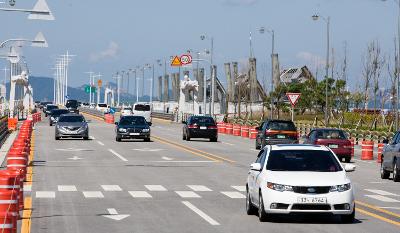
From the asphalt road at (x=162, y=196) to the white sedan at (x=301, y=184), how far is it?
32 cm

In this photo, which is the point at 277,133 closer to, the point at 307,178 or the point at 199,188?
the point at 199,188

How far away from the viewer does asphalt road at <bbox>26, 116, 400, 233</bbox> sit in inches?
708

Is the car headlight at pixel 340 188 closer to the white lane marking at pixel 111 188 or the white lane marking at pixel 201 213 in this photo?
the white lane marking at pixel 201 213

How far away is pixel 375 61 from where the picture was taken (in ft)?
321

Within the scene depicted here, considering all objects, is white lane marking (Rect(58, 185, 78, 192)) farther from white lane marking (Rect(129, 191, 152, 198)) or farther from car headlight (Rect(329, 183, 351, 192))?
car headlight (Rect(329, 183, 351, 192))

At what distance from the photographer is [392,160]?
31.6 meters

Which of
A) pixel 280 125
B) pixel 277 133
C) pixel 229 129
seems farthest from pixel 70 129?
pixel 229 129

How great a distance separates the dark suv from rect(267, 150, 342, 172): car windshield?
31.3m

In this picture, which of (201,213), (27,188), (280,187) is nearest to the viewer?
(280,187)

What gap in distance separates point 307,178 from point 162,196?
7.11 meters

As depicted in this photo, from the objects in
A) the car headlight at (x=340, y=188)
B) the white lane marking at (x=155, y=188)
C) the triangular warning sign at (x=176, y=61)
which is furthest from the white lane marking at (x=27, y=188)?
the triangular warning sign at (x=176, y=61)

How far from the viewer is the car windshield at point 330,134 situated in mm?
43394

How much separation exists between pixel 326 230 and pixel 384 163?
629 inches

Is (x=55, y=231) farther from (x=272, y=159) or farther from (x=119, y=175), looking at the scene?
(x=119, y=175)
